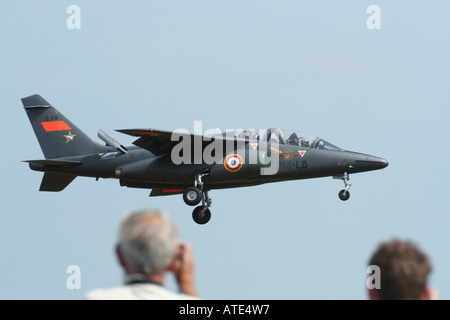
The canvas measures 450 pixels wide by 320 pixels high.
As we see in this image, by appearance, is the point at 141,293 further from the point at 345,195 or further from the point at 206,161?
the point at 345,195

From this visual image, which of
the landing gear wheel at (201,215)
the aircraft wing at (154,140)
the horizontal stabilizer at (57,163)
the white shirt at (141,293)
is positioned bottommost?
the landing gear wheel at (201,215)

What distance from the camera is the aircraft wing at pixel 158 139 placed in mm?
23906

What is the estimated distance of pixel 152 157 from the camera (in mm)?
25141

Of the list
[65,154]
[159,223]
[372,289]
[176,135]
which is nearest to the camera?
[159,223]

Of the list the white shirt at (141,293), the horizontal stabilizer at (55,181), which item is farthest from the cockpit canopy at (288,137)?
the white shirt at (141,293)

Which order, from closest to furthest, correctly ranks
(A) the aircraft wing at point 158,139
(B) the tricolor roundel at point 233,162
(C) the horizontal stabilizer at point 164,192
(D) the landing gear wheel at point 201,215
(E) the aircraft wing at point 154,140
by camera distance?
(E) the aircraft wing at point 154,140, (A) the aircraft wing at point 158,139, (B) the tricolor roundel at point 233,162, (D) the landing gear wheel at point 201,215, (C) the horizontal stabilizer at point 164,192

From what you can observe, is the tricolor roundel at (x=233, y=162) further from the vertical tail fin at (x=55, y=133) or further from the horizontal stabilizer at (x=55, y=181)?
the horizontal stabilizer at (x=55, y=181)

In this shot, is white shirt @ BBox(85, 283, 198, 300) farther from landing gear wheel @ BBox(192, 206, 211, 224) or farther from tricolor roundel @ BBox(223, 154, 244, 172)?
landing gear wheel @ BBox(192, 206, 211, 224)

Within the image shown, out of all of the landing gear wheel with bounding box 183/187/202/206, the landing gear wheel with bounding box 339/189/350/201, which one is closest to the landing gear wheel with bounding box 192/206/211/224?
the landing gear wheel with bounding box 183/187/202/206

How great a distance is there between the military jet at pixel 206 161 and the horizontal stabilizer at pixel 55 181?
1.83 feet

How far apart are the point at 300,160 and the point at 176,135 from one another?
4.00m

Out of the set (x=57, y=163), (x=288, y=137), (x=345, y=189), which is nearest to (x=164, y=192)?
(x=57, y=163)
